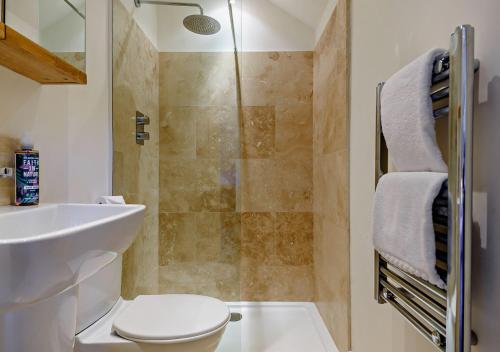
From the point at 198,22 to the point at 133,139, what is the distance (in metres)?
0.79

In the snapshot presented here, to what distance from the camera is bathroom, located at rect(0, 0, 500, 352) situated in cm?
62

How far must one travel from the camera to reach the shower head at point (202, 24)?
1651 millimetres

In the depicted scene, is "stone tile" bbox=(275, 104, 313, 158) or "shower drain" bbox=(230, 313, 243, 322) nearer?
"shower drain" bbox=(230, 313, 243, 322)

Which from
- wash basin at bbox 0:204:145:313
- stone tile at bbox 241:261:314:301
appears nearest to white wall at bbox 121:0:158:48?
wash basin at bbox 0:204:145:313

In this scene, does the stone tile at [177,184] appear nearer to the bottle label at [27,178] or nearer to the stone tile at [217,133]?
the stone tile at [217,133]

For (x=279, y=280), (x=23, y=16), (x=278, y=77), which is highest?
(x=278, y=77)

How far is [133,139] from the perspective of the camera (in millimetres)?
1583

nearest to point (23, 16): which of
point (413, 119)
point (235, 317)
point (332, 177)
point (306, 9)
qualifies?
point (413, 119)

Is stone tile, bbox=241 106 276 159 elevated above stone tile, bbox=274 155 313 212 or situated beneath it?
elevated above

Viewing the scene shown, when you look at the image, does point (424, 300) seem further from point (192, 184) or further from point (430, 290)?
point (192, 184)

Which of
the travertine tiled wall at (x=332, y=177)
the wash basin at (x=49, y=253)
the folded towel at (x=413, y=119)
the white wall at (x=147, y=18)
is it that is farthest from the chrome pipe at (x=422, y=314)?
the white wall at (x=147, y=18)

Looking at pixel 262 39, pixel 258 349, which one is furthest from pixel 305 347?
pixel 262 39

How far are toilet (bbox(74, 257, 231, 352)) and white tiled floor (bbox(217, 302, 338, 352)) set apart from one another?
1.91 ft

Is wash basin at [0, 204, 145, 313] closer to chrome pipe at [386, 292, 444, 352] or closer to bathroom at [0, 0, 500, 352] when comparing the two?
bathroom at [0, 0, 500, 352]
